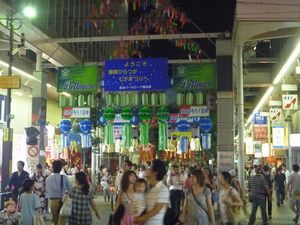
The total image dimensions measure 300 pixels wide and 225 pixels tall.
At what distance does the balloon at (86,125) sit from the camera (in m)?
21.6

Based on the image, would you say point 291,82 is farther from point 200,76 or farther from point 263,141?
point 263,141

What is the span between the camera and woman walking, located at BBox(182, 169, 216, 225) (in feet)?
30.1

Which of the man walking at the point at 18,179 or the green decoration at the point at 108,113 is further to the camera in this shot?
the green decoration at the point at 108,113

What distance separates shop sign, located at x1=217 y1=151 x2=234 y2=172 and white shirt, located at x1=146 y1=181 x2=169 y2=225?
10.6m

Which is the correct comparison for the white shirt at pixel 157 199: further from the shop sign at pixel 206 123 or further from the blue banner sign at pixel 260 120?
the blue banner sign at pixel 260 120

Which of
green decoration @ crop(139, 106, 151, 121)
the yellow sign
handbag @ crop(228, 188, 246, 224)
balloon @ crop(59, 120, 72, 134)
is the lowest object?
handbag @ crop(228, 188, 246, 224)

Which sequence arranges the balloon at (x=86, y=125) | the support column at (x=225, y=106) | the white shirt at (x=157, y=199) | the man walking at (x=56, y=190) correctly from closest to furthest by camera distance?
the white shirt at (x=157, y=199) → the man walking at (x=56, y=190) → the support column at (x=225, y=106) → the balloon at (x=86, y=125)

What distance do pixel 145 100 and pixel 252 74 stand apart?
27.1 ft

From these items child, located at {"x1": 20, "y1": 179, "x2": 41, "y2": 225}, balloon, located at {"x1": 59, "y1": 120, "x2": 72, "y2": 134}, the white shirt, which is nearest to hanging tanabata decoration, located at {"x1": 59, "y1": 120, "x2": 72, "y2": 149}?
balloon, located at {"x1": 59, "y1": 120, "x2": 72, "y2": 134}

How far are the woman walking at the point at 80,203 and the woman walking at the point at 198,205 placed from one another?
6.04 feet

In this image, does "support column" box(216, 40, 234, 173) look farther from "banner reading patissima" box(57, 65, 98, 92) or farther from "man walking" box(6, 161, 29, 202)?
"man walking" box(6, 161, 29, 202)

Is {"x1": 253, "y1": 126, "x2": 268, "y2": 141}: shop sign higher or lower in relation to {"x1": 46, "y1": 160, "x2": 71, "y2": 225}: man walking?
higher

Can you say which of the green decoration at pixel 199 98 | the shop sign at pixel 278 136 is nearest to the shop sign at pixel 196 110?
the green decoration at pixel 199 98

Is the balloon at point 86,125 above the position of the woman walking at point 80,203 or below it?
above
